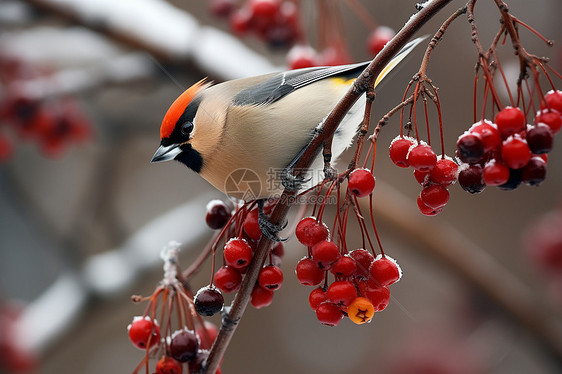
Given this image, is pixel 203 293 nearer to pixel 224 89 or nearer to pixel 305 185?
pixel 305 185

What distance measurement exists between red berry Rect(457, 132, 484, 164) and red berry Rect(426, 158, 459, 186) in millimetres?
61

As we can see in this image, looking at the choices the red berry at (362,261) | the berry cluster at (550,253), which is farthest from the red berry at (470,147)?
the berry cluster at (550,253)

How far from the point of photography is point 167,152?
1107 mm

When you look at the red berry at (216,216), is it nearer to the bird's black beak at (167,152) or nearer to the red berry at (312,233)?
the bird's black beak at (167,152)

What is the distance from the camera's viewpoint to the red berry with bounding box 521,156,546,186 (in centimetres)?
80

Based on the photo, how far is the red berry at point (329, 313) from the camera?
94 cm

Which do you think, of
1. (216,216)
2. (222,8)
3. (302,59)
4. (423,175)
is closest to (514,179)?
(423,175)

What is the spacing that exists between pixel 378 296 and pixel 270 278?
177 mm

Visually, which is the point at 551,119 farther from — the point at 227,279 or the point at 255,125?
the point at 255,125

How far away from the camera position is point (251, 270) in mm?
979

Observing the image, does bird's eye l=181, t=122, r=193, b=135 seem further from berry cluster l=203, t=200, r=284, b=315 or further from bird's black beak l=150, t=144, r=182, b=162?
berry cluster l=203, t=200, r=284, b=315

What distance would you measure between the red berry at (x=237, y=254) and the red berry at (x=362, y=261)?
6.6 inches

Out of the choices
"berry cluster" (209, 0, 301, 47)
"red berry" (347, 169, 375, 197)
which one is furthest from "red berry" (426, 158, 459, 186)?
"berry cluster" (209, 0, 301, 47)

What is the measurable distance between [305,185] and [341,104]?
231 mm
